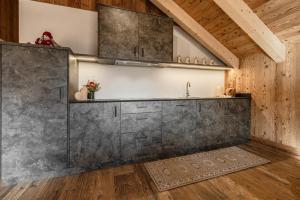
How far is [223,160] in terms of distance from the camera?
2.56 metres

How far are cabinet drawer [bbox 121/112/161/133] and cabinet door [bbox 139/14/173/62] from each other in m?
0.97

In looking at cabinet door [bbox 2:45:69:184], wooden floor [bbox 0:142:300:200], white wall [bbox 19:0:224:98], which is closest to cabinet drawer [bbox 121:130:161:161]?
wooden floor [bbox 0:142:300:200]

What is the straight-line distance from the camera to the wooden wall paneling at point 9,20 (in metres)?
2.15

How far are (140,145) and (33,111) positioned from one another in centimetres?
150

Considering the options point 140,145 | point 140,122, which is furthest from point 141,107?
point 140,145

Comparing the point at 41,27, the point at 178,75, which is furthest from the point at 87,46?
the point at 178,75

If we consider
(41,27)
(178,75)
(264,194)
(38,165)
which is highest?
(41,27)

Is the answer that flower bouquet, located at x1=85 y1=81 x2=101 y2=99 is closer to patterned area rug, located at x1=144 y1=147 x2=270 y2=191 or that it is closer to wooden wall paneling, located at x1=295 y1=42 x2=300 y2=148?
patterned area rug, located at x1=144 y1=147 x2=270 y2=191

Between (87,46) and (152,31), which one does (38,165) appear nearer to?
(87,46)

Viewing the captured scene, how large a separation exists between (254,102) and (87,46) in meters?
3.61

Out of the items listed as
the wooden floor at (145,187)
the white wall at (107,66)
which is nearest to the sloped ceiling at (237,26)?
the white wall at (107,66)

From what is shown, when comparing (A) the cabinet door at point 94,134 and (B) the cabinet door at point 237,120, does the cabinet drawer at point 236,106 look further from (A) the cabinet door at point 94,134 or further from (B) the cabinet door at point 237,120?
(A) the cabinet door at point 94,134

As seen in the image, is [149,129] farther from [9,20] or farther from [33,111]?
[9,20]

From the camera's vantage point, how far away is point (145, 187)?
1.86 metres
